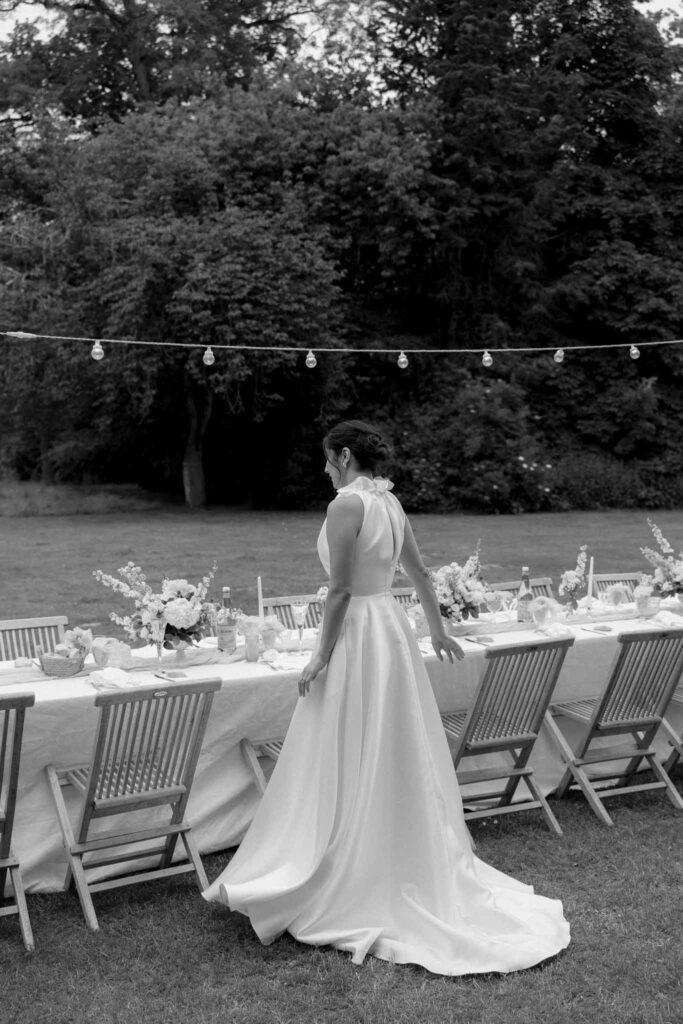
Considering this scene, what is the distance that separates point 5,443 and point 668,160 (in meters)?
18.5

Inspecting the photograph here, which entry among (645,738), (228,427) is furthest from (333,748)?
(228,427)

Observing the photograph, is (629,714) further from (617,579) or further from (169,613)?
(617,579)

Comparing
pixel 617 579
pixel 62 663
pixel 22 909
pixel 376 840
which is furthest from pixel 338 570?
pixel 617 579

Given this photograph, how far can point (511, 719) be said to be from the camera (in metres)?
5.09

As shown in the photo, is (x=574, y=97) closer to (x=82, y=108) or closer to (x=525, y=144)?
(x=525, y=144)

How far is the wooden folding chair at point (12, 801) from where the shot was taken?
3809mm

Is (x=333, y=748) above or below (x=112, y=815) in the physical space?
above

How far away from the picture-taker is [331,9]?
87.2 feet

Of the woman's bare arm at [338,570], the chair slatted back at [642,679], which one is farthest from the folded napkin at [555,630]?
the woman's bare arm at [338,570]

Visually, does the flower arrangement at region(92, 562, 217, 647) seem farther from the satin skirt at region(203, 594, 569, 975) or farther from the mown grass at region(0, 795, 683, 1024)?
the mown grass at region(0, 795, 683, 1024)

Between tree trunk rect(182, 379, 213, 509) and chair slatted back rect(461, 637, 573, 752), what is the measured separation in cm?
1876

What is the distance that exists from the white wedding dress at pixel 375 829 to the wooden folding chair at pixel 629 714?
4.37 ft

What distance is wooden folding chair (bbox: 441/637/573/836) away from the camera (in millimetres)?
4883

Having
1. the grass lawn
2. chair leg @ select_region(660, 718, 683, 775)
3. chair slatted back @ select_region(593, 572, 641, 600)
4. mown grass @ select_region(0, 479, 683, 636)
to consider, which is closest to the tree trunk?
mown grass @ select_region(0, 479, 683, 636)
